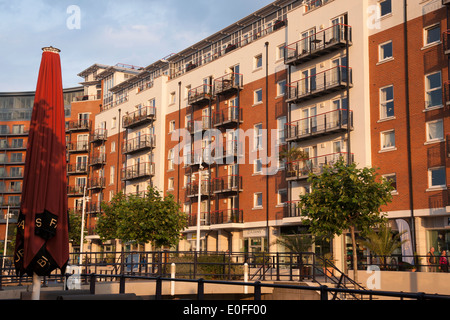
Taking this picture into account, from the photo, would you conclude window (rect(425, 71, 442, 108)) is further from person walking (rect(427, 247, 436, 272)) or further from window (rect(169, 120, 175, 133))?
window (rect(169, 120, 175, 133))

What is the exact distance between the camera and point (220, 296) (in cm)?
2139

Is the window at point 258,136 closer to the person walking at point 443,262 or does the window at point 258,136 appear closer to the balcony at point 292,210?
the balcony at point 292,210

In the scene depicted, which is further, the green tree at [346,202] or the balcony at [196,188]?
the balcony at [196,188]

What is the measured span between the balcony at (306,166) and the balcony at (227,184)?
6.49 metres

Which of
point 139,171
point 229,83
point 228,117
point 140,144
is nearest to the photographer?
point 228,117

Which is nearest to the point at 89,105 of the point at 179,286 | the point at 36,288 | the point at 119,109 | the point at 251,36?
the point at 119,109

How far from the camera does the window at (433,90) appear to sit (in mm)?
32344

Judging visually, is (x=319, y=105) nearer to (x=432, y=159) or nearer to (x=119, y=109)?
(x=432, y=159)

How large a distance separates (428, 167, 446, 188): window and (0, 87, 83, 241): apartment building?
7389 cm

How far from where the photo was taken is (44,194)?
35.8ft

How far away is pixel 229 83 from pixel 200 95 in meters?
3.59

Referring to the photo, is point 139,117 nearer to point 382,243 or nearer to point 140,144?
point 140,144

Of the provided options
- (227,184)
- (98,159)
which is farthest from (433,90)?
(98,159)

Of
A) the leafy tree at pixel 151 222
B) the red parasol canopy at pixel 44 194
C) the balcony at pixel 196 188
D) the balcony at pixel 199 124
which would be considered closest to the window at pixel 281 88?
the balcony at pixel 199 124
